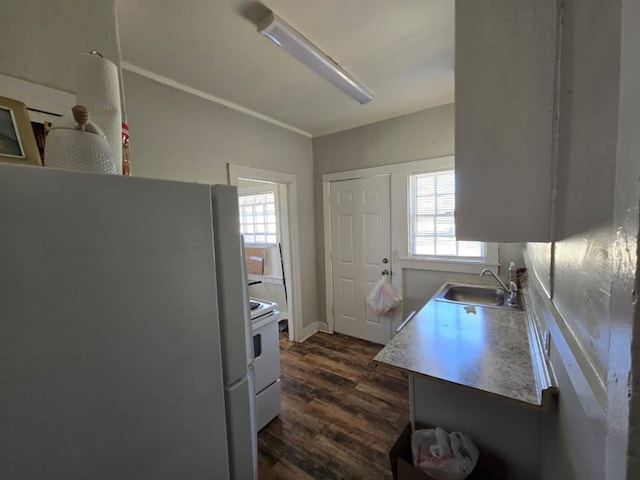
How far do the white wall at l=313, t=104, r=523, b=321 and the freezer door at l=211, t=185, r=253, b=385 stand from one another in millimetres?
2400

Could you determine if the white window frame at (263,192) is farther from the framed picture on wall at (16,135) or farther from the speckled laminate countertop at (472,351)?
the framed picture on wall at (16,135)

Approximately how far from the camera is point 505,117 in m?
0.91

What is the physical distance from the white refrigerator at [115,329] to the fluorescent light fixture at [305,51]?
117 cm

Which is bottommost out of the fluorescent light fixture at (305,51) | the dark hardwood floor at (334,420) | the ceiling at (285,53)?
the dark hardwood floor at (334,420)

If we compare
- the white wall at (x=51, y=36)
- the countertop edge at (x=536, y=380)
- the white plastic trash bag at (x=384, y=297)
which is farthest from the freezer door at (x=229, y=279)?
the white plastic trash bag at (x=384, y=297)

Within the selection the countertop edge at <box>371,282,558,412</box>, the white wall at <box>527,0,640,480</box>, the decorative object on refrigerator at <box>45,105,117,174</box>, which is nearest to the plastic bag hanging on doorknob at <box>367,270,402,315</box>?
the countertop edge at <box>371,282,558,412</box>

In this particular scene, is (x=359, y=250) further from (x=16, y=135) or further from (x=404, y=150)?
(x=16, y=135)

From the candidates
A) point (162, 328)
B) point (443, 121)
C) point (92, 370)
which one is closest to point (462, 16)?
point (162, 328)

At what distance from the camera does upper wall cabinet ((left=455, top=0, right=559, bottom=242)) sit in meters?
0.81

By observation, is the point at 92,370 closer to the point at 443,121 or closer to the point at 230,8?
the point at 230,8

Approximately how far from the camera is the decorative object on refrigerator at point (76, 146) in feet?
2.04

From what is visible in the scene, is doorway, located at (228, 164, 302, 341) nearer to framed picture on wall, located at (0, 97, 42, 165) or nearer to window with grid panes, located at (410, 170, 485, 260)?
window with grid panes, located at (410, 170, 485, 260)

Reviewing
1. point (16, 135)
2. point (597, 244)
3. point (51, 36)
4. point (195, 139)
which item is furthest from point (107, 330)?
point (195, 139)

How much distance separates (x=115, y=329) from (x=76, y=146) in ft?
1.49
